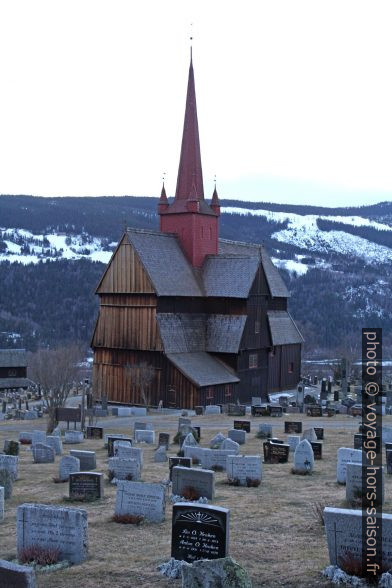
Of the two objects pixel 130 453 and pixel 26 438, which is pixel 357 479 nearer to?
pixel 130 453

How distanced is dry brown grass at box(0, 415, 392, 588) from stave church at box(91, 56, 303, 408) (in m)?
22.1

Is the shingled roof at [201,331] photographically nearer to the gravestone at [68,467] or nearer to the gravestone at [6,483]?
the gravestone at [68,467]

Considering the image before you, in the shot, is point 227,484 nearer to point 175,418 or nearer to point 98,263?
point 175,418

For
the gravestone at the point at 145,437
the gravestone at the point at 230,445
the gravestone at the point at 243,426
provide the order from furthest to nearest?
the gravestone at the point at 243,426 < the gravestone at the point at 145,437 < the gravestone at the point at 230,445

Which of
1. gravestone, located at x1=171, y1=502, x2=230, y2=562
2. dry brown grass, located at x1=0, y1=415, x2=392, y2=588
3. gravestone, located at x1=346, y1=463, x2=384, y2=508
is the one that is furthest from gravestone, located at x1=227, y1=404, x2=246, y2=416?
gravestone, located at x1=171, y1=502, x2=230, y2=562

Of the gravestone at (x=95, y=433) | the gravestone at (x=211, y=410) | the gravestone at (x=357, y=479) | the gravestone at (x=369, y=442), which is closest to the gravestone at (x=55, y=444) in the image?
the gravestone at (x=95, y=433)

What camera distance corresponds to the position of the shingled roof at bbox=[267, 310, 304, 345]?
5291 cm

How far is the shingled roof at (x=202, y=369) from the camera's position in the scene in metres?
41.6

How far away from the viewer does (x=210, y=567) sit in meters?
8.83

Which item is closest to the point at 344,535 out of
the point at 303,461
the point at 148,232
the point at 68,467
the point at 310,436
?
the point at 303,461

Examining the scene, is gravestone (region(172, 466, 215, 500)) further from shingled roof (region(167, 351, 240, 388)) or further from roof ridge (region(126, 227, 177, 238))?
roof ridge (region(126, 227, 177, 238))

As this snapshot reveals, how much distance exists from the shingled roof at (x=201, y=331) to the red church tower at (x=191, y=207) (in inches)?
165

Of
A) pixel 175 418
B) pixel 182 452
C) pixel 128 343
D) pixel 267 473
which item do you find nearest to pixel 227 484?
pixel 267 473

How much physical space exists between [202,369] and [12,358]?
30643 millimetres
